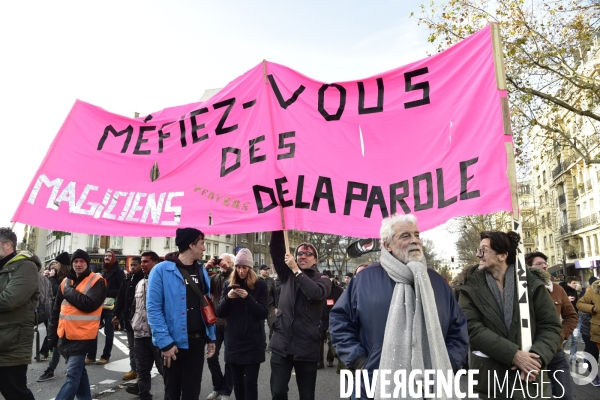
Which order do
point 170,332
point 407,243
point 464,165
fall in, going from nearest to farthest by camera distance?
point 407,243, point 464,165, point 170,332

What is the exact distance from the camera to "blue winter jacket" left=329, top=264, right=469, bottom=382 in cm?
292

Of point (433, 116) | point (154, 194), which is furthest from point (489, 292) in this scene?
point (154, 194)

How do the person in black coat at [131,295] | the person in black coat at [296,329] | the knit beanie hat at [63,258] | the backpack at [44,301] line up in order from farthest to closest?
1. the backpack at [44,301]
2. the knit beanie hat at [63,258]
3. the person in black coat at [131,295]
4. the person in black coat at [296,329]

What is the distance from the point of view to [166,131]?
16.1 ft

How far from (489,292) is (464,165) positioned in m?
1.05

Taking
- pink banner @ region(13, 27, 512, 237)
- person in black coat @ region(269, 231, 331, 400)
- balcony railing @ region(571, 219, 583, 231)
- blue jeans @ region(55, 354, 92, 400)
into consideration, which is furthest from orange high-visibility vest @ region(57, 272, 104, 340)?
balcony railing @ region(571, 219, 583, 231)

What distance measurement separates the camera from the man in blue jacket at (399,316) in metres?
2.74

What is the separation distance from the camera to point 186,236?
4.37 m

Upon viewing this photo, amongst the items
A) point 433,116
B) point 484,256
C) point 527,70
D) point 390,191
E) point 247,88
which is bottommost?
point 484,256

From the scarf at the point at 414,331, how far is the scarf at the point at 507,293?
107 cm

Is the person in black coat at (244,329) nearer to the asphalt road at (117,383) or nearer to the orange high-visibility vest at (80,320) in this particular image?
the orange high-visibility vest at (80,320)

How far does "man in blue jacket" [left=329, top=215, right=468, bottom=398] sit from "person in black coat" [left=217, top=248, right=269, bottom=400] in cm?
224

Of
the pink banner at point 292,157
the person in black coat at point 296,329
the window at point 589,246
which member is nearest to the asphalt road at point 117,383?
the person in black coat at point 296,329

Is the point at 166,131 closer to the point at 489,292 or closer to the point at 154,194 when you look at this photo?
the point at 154,194
